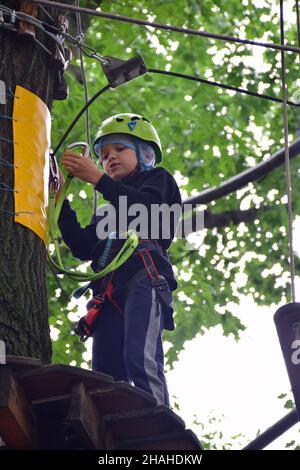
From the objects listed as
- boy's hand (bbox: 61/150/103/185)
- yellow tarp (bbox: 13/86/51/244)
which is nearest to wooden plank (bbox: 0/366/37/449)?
yellow tarp (bbox: 13/86/51/244)

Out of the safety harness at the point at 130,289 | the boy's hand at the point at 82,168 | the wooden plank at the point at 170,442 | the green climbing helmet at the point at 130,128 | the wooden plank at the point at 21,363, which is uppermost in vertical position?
the green climbing helmet at the point at 130,128

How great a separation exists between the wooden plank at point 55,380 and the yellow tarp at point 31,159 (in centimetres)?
84

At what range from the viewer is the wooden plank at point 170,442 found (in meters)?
3.46

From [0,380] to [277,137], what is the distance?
6.60 meters

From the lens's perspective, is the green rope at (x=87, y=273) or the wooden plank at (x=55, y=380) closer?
the wooden plank at (x=55, y=380)

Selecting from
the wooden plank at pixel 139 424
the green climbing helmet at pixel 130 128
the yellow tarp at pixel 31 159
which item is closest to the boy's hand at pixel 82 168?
the yellow tarp at pixel 31 159

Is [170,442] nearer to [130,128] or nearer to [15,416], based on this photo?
[15,416]

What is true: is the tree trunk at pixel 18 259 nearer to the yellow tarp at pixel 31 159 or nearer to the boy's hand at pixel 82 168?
the yellow tarp at pixel 31 159

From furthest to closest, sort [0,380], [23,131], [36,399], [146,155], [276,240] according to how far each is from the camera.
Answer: [276,240] → [146,155] → [23,131] → [36,399] → [0,380]

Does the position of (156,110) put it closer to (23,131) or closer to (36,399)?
(23,131)

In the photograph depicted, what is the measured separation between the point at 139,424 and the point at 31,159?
124 centimetres

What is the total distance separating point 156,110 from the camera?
9102 millimetres

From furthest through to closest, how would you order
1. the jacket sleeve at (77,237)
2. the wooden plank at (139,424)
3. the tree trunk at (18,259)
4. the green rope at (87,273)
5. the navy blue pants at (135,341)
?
the jacket sleeve at (77,237)
the green rope at (87,273)
the navy blue pants at (135,341)
the tree trunk at (18,259)
the wooden plank at (139,424)

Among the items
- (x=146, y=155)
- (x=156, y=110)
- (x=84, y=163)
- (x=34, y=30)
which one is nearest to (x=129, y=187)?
(x=84, y=163)
